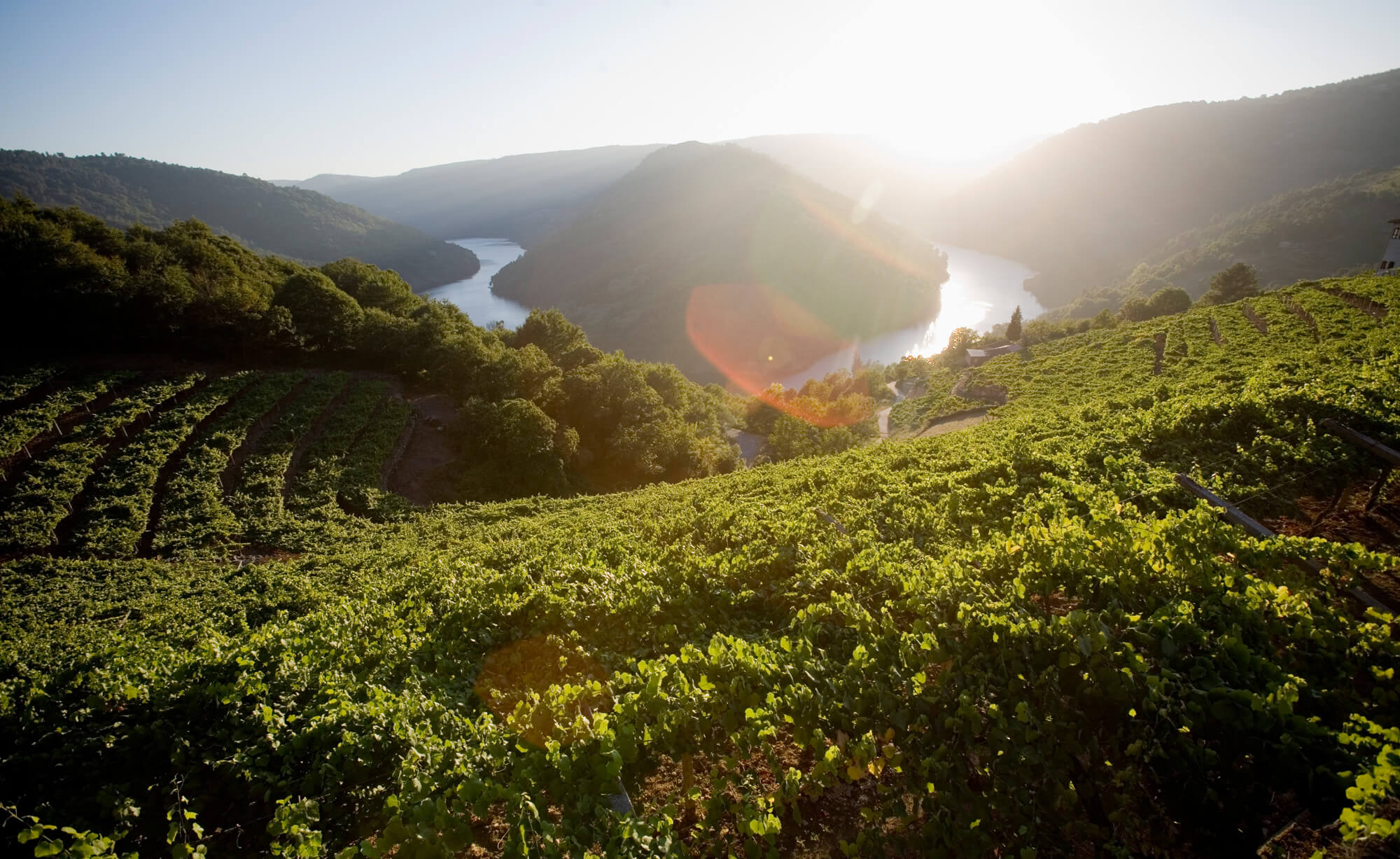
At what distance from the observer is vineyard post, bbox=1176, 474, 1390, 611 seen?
5.14m

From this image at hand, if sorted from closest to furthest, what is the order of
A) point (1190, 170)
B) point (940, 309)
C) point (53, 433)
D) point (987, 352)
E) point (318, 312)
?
point (53, 433)
point (318, 312)
point (987, 352)
point (940, 309)
point (1190, 170)

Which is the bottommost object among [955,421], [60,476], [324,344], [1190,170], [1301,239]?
[955,421]

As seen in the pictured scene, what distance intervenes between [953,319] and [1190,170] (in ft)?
378

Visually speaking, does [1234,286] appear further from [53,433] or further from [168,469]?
[53,433]

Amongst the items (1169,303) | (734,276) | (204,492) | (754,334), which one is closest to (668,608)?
(204,492)

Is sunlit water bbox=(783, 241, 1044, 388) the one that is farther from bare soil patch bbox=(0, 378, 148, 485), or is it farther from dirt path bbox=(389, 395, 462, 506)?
bare soil patch bbox=(0, 378, 148, 485)

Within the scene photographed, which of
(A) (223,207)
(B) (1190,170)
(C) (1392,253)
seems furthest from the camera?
(A) (223,207)

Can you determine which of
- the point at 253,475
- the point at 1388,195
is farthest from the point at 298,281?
the point at 1388,195

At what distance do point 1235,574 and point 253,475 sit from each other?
98.9 ft

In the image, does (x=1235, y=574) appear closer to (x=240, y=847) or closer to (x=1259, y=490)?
(x=1259, y=490)

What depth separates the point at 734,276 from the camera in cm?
14625

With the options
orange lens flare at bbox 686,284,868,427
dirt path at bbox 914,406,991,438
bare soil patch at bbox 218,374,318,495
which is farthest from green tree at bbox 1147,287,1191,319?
bare soil patch at bbox 218,374,318,495

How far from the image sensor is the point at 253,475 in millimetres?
22766

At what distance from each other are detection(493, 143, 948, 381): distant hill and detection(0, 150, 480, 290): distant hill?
40.3m
